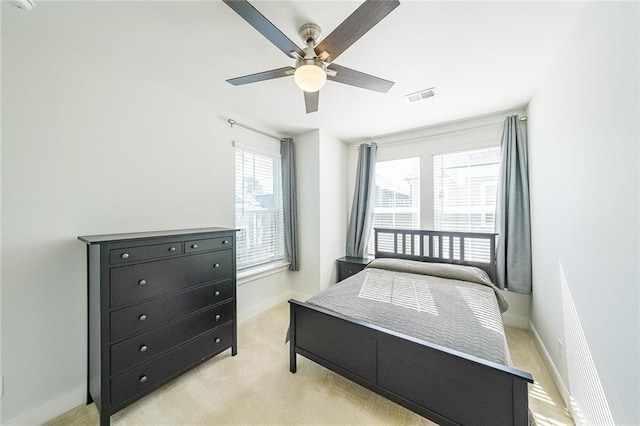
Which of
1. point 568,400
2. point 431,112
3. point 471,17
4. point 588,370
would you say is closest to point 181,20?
point 471,17

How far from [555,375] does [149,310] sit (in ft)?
10.3

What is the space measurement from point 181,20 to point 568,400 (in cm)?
356

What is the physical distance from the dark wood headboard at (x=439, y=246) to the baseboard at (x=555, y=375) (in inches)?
26.4

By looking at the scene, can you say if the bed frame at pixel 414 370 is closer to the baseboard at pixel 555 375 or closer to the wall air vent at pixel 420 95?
the baseboard at pixel 555 375

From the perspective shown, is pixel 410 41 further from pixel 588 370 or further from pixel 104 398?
pixel 104 398

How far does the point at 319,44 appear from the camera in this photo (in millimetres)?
1336

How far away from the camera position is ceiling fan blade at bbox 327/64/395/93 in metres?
1.53

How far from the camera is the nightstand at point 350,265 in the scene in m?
3.41

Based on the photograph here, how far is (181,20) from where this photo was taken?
144 cm

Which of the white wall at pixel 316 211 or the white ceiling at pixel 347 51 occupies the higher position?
the white ceiling at pixel 347 51

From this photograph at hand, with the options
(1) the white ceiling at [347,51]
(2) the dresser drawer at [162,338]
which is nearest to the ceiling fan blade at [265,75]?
(1) the white ceiling at [347,51]

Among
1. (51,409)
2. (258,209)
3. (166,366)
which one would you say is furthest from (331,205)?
(51,409)

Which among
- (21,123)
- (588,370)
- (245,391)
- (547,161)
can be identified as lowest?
(245,391)

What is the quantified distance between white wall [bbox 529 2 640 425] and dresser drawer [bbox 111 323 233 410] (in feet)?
8.21
